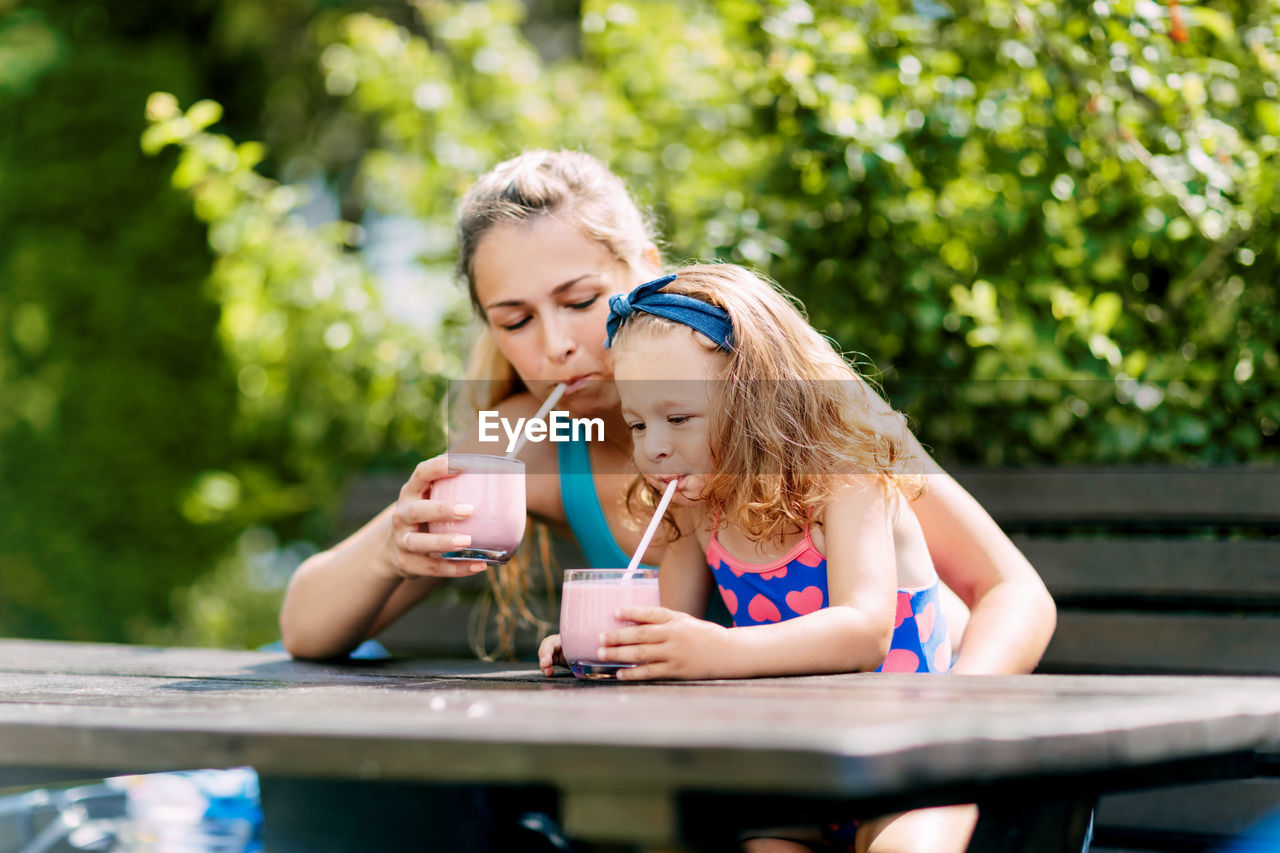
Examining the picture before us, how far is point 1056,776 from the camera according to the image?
1.01 metres

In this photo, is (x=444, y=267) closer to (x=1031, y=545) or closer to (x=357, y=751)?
(x=1031, y=545)

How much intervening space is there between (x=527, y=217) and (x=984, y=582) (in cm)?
98

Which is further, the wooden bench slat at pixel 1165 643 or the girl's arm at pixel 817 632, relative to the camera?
the wooden bench slat at pixel 1165 643

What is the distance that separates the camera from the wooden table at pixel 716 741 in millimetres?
839

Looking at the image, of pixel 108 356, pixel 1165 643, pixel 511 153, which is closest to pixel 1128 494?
pixel 1165 643

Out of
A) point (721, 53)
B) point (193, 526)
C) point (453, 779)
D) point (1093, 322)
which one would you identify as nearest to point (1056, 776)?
point (453, 779)

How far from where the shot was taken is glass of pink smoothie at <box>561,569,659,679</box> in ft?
4.93

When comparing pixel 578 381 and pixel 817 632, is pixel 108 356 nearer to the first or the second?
pixel 578 381

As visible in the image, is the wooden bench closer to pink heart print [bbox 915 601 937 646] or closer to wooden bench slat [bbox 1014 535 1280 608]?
wooden bench slat [bbox 1014 535 1280 608]

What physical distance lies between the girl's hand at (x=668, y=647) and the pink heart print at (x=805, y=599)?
34cm

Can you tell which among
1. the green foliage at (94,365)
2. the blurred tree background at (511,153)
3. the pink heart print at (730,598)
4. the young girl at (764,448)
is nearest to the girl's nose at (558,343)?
the young girl at (764,448)

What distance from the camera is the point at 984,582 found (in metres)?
Result: 1.89

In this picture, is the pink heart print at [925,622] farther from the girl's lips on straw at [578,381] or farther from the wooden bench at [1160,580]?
the girl's lips on straw at [578,381]

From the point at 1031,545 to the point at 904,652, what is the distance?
2.24 ft
